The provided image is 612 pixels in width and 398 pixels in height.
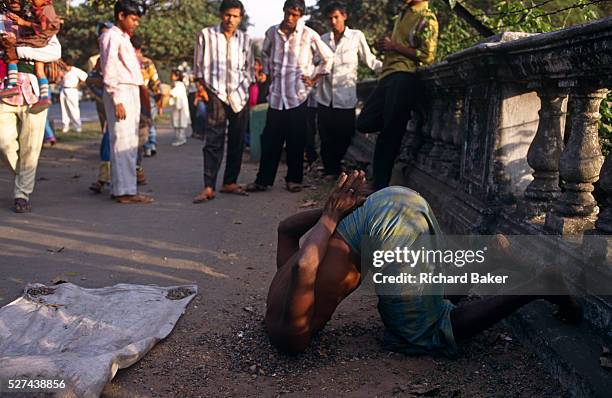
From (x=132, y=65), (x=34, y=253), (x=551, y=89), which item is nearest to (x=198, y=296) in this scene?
(x=34, y=253)

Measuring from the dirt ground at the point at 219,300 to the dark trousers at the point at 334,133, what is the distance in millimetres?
615

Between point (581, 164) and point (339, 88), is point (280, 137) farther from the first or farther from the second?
point (581, 164)

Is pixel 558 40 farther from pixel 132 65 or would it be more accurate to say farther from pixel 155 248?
pixel 132 65

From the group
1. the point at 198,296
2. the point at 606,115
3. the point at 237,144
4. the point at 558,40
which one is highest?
the point at 558,40

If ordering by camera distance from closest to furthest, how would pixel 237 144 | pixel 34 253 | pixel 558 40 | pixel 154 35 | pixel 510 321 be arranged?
1. pixel 558 40
2. pixel 510 321
3. pixel 34 253
4. pixel 237 144
5. pixel 154 35

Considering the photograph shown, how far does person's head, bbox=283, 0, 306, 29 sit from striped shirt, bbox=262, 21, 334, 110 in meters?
0.13

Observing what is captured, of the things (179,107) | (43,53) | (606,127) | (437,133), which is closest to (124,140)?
(43,53)

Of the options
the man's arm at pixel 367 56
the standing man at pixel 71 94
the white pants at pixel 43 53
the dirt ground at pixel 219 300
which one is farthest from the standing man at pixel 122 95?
the standing man at pixel 71 94

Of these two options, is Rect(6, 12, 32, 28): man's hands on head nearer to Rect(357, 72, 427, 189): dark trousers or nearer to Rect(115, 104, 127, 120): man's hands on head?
Rect(115, 104, 127, 120): man's hands on head

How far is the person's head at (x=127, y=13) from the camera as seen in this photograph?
22.1 ft

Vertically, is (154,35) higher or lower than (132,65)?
higher

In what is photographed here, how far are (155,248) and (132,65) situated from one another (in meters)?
2.51

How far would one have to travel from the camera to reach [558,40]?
3.14 meters

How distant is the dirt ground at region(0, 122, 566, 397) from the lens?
3.00 meters
